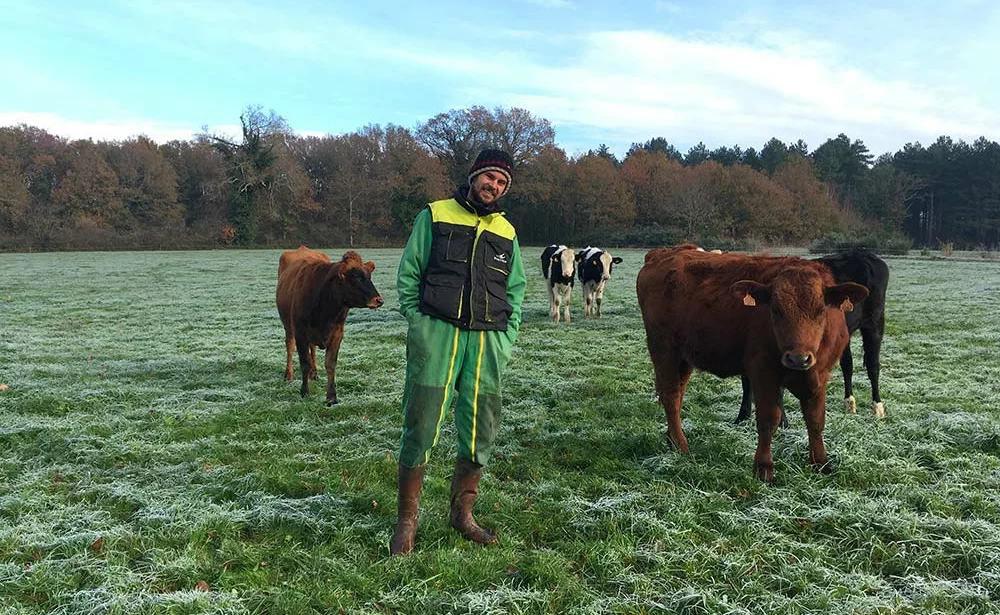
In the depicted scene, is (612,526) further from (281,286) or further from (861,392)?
(281,286)

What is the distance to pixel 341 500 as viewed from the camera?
175 inches

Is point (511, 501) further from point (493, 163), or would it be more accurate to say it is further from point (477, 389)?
point (493, 163)

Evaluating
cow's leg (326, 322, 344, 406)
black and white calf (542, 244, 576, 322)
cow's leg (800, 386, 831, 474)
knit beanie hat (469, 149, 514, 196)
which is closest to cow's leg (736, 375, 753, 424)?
cow's leg (800, 386, 831, 474)

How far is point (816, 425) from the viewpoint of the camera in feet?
15.7

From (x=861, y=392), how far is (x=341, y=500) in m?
6.33

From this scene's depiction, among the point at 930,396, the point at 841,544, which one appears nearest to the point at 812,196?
the point at 930,396

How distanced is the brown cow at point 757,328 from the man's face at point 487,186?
2.17m

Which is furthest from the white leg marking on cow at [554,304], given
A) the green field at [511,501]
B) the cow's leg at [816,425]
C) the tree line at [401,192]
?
the tree line at [401,192]

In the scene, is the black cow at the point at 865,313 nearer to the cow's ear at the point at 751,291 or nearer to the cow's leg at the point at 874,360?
the cow's leg at the point at 874,360

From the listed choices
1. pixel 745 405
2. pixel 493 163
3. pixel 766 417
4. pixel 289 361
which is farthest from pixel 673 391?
pixel 289 361

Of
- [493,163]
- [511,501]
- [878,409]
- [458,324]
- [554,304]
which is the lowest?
[511,501]

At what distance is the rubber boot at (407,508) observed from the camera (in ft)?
12.3

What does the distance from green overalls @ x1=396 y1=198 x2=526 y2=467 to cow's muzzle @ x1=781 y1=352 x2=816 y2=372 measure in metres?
2.14

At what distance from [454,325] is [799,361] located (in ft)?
8.35
